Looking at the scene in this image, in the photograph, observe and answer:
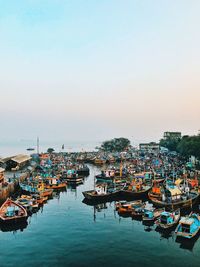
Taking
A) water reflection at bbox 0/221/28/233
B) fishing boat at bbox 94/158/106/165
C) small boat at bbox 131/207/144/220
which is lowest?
water reflection at bbox 0/221/28/233

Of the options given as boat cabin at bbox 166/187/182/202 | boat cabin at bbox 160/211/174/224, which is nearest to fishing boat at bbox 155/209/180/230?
boat cabin at bbox 160/211/174/224

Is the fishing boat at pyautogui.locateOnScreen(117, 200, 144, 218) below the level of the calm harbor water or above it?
above

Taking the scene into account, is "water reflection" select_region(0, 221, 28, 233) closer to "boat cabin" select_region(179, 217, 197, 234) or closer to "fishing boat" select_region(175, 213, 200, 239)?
"fishing boat" select_region(175, 213, 200, 239)

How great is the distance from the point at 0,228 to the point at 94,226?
14.1 metres

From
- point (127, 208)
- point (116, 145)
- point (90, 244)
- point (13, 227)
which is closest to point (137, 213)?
point (127, 208)

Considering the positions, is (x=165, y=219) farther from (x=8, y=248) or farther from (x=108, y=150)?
(x=108, y=150)

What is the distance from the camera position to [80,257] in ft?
107

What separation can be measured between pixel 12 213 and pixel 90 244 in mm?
15034

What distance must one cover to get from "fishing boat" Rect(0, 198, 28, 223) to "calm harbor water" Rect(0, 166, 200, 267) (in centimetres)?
194

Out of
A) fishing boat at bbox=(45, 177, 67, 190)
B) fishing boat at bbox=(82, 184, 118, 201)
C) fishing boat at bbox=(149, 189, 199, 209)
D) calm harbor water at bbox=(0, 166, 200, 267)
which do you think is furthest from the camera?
fishing boat at bbox=(45, 177, 67, 190)

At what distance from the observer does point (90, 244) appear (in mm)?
36250

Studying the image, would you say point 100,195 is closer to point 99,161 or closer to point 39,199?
point 39,199

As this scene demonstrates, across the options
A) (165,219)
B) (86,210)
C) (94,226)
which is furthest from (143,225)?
(86,210)

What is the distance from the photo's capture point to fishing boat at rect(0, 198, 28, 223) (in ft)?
142
